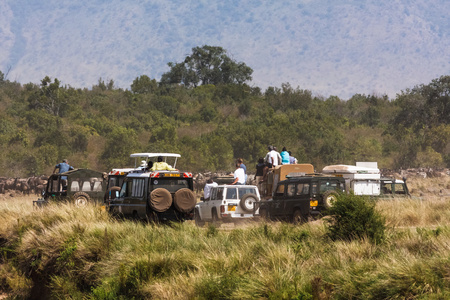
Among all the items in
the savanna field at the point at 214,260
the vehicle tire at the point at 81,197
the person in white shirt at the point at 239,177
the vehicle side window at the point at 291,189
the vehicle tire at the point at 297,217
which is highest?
the person in white shirt at the point at 239,177

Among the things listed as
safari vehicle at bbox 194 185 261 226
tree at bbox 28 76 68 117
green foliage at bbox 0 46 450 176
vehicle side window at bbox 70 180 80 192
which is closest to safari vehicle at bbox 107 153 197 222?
safari vehicle at bbox 194 185 261 226

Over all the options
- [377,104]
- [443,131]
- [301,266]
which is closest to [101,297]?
[301,266]

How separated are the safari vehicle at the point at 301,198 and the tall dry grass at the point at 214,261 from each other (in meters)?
1.87

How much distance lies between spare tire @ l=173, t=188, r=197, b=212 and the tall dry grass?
1.03 metres

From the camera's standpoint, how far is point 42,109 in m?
67.0

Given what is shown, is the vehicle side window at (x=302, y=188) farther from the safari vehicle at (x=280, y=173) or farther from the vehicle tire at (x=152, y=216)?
the vehicle tire at (x=152, y=216)

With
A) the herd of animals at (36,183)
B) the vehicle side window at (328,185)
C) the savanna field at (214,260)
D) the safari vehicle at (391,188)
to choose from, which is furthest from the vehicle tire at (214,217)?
the herd of animals at (36,183)

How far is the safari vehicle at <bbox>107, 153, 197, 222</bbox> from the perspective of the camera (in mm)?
18688

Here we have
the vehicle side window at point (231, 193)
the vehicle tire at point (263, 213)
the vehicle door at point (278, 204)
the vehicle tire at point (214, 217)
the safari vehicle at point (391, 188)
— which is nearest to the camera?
the vehicle door at point (278, 204)

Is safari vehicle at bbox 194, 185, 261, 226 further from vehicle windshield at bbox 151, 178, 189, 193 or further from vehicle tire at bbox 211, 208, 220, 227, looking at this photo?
vehicle windshield at bbox 151, 178, 189, 193

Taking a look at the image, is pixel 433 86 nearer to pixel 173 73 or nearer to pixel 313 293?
pixel 173 73

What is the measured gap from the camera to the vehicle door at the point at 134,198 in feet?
62.3

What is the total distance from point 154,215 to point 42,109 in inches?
2010

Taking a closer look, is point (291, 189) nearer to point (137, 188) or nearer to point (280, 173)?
point (280, 173)
